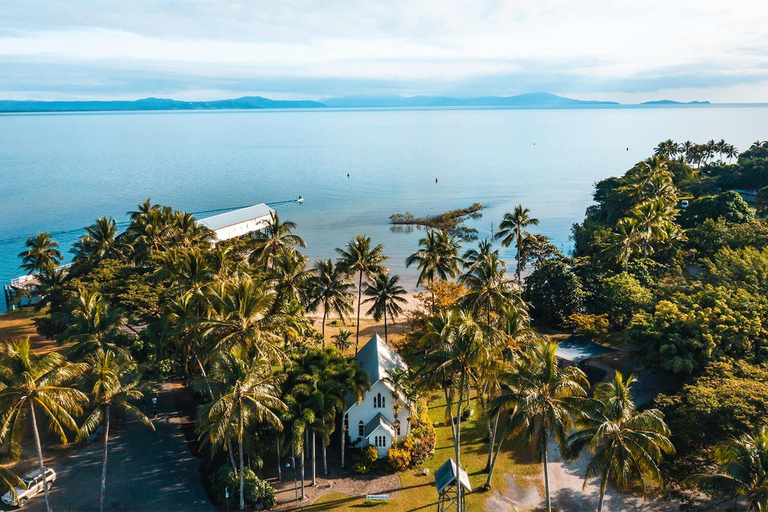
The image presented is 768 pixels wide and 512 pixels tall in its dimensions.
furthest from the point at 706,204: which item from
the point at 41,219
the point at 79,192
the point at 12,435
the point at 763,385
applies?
the point at 79,192

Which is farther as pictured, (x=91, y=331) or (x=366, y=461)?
(x=91, y=331)

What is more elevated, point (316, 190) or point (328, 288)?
point (328, 288)

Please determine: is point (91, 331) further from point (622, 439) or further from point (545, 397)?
point (622, 439)

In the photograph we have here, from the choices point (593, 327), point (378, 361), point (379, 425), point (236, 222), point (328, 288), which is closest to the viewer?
point (379, 425)

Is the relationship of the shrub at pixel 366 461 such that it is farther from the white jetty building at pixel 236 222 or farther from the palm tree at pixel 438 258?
the white jetty building at pixel 236 222

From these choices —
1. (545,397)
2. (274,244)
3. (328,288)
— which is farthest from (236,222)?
(545,397)

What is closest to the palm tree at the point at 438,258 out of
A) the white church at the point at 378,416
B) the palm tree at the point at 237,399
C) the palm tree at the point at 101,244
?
the white church at the point at 378,416
